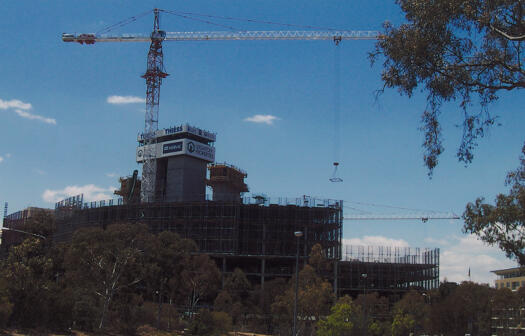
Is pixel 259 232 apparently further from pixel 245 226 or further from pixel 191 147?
pixel 191 147

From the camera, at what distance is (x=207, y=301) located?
121 meters

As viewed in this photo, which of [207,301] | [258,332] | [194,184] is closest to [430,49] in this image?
[258,332]

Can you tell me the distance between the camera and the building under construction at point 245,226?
392ft

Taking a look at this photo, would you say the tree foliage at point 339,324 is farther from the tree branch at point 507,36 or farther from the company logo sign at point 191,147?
the company logo sign at point 191,147

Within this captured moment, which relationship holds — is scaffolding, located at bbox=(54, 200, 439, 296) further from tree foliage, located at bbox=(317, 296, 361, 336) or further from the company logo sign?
tree foliage, located at bbox=(317, 296, 361, 336)

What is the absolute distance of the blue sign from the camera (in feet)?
472

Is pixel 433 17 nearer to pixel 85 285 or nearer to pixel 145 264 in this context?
pixel 145 264

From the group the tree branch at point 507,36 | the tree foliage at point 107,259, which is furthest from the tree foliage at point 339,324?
the tree branch at point 507,36

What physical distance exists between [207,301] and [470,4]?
Answer: 103m

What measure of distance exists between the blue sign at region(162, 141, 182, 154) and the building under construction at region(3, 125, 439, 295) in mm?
241

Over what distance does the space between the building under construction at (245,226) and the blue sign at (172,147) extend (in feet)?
0.79

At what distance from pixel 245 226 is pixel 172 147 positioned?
34700 millimetres

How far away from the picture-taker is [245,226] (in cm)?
12056

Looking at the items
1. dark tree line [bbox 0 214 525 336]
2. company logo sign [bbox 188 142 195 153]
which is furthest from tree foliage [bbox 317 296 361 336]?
company logo sign [bbox 188 142 195 153]
